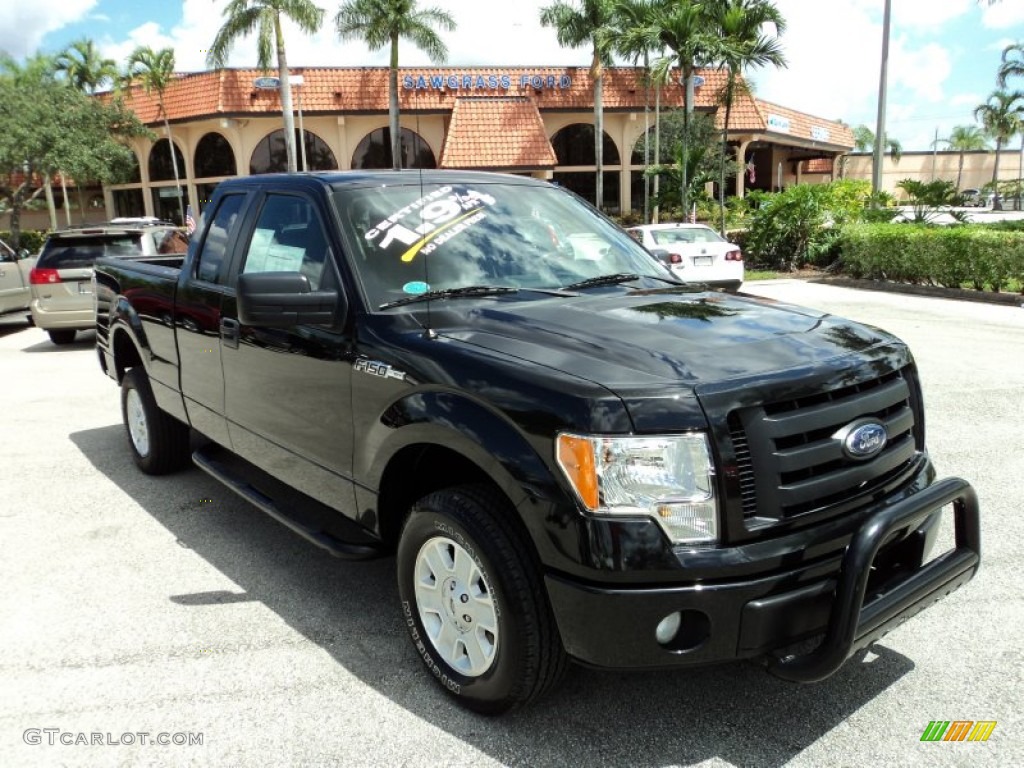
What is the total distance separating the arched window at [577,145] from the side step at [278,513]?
3337cm

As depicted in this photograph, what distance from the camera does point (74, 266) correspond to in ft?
38.5

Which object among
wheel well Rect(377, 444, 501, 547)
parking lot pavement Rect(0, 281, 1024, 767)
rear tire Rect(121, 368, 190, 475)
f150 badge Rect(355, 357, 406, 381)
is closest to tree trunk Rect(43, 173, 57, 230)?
rear tire Rect(121, 368, 190, 475)

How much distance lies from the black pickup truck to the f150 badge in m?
0.01

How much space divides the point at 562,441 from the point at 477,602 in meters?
0.71

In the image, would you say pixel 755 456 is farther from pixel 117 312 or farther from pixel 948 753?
pixel 117 312

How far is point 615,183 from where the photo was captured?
37.7 meters

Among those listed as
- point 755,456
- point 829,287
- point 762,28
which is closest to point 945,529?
point 755,456

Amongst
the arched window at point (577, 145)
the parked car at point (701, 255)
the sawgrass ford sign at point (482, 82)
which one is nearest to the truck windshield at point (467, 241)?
the parked car at point (701, 255)

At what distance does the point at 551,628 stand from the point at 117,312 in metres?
4.53

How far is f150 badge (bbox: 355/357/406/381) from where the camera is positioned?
9.93ft

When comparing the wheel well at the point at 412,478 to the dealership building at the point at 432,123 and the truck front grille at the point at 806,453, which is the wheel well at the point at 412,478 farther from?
the dealership building at the point at 432,123

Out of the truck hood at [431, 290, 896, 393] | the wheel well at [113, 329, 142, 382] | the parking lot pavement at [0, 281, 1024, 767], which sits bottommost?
the parking lot pavement at [0, 281, 1024, 767]

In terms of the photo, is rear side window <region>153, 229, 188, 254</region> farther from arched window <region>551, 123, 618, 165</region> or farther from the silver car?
arched window <region>551, 123, 618, 165</region>

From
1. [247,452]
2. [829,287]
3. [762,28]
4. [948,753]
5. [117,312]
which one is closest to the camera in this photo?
[948,753]
